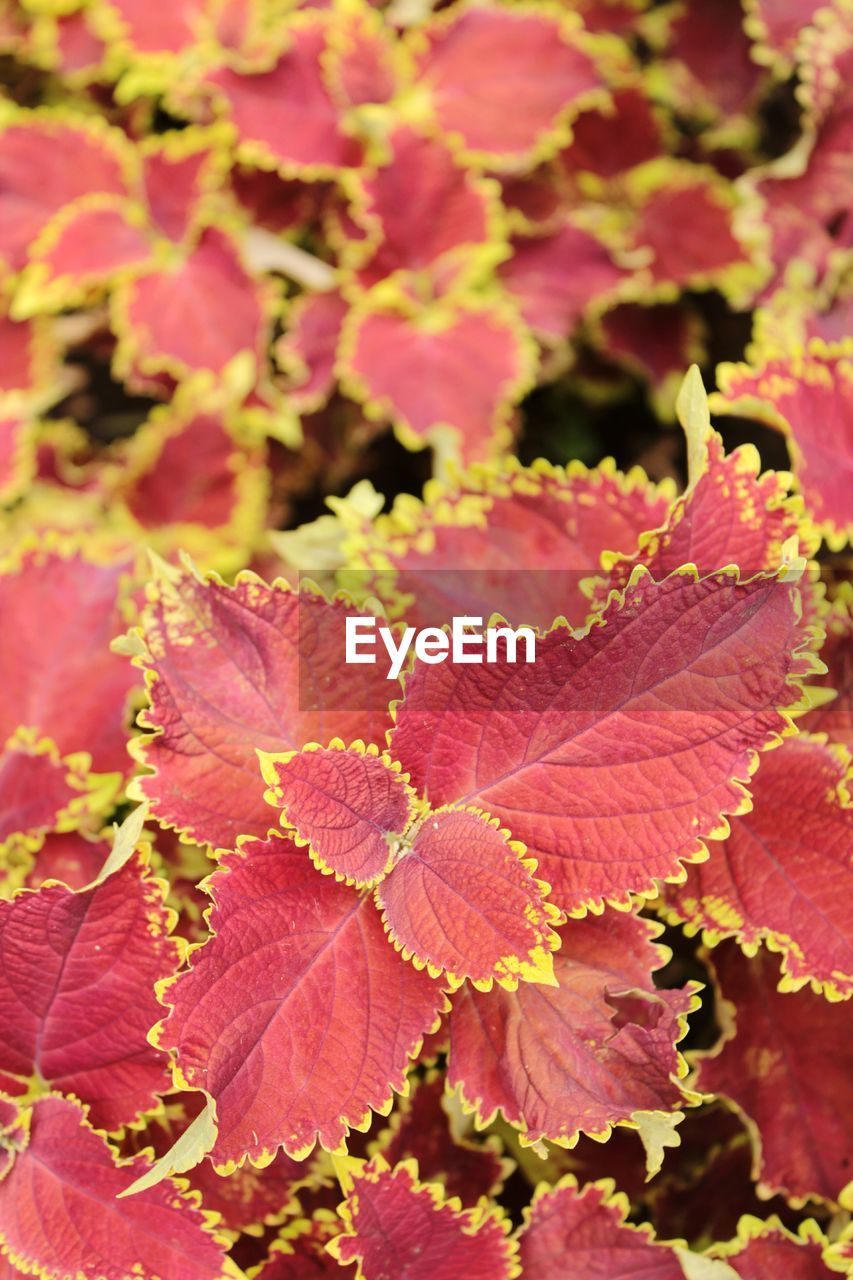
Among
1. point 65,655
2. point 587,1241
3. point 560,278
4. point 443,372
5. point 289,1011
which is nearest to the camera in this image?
point 289,1011

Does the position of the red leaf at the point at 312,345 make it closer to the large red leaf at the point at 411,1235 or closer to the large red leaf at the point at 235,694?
the large red leaf at the point at 235,694

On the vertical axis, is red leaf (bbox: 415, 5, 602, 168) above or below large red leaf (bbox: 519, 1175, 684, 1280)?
above

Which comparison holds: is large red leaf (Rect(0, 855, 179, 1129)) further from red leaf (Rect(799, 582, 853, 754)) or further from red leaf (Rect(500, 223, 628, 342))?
red leaf (Rect(500, 223, 628, 342))

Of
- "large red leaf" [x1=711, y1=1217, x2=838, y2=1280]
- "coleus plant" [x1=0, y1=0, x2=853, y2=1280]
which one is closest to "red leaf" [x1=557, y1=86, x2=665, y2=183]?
"coleus plant" [x1=0, y1=0, x2=853, y2=1280]

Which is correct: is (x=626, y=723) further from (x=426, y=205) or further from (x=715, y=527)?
(x=426, y=205)

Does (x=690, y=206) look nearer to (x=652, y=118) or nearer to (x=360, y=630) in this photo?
(x=652, y=118)

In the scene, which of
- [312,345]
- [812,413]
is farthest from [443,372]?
[812,413]

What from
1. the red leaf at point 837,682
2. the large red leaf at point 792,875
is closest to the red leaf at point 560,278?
the red leaf at point 837,682
